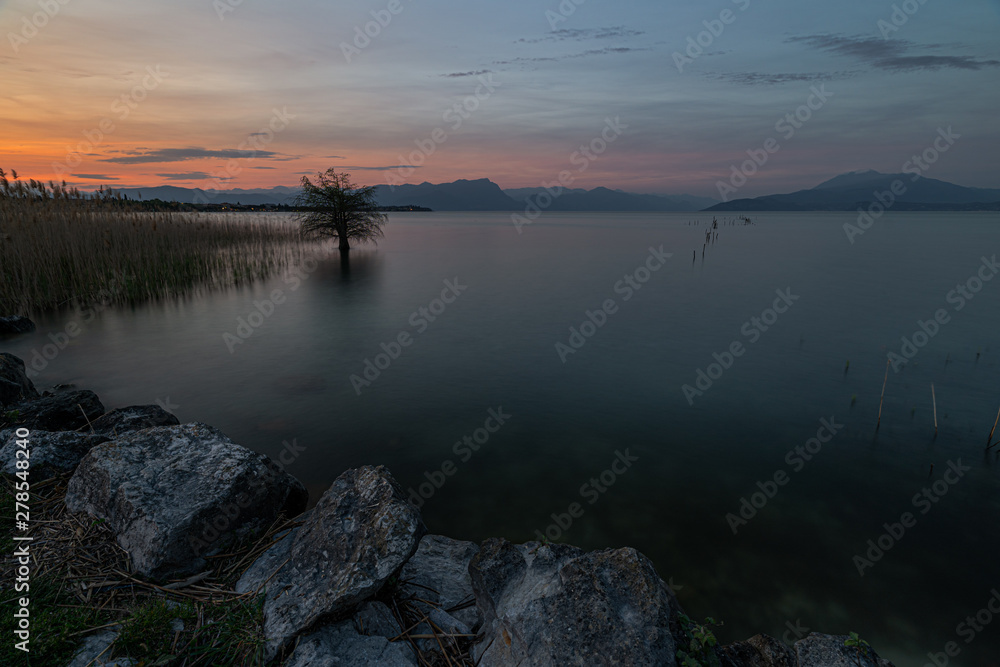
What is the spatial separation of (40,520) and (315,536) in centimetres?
269

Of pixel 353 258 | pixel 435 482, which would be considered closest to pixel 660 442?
pixel 435 482

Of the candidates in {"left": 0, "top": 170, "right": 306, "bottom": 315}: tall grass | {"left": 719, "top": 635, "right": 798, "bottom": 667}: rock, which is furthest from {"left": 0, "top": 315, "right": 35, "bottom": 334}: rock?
{"left": 719, "top": 635, "right": 798, "bottom": 667}: rock

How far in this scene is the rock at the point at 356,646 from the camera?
308 centimetres

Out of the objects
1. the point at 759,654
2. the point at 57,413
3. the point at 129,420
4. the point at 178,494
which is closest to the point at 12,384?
the point at 57,413

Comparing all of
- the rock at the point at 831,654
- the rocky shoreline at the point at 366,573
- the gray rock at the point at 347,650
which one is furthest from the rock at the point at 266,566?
the rock at the point at 831,654

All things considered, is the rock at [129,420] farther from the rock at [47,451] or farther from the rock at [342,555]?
the rock at [342,555]

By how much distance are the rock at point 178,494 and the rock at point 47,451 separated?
719 millimetres

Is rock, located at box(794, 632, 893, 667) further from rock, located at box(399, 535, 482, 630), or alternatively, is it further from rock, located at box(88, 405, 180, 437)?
rock, located at box(88, 405, 180, 437)

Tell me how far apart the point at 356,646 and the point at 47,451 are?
14.2 feet

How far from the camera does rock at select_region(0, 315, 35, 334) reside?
492 inches

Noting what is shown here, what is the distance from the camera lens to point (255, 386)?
997cm

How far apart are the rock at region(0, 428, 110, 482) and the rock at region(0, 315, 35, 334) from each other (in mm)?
10481

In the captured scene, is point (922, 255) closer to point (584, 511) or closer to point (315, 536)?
point (584, 511)

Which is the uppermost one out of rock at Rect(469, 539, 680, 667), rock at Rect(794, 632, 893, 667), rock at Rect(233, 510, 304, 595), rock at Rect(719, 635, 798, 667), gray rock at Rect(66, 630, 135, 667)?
rock at Rect(469, 539, 680, 667)
